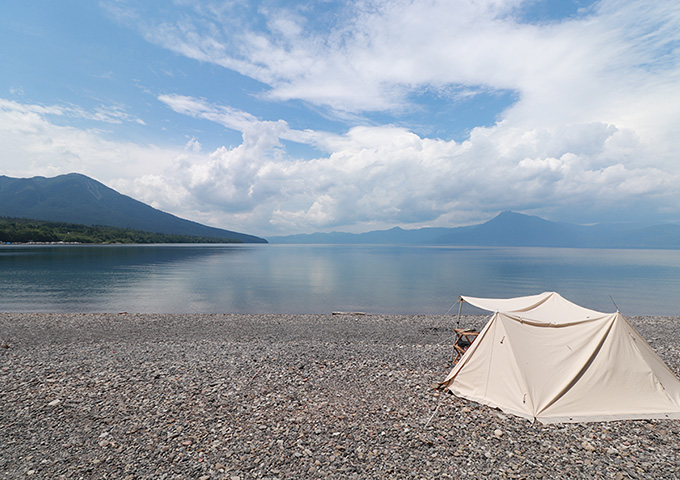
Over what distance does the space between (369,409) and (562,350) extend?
20.2 feet

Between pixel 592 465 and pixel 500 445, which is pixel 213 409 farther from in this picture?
pixel 592 465

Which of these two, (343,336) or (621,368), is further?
(343,336)

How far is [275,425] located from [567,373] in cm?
837

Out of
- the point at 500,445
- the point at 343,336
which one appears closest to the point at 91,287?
the point at 343,336

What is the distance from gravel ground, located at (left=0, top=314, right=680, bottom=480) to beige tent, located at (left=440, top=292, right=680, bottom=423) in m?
0.55

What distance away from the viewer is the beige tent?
913 cm

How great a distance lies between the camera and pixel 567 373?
9680mm

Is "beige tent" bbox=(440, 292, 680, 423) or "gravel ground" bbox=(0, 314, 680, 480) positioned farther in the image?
"beige tent" bbox=(440, 292, 680, 423)

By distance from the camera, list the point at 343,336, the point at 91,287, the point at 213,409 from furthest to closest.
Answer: the point at 91,287 < the point at 343,336 < the point at 213,409

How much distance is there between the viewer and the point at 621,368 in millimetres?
9766

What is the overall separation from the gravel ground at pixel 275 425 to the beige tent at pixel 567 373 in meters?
0.55

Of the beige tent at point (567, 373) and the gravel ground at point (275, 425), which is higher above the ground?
the beige tent at point (567, 373)

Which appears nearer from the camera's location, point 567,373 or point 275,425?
point 275,425

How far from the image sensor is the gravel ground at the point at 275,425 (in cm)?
682
